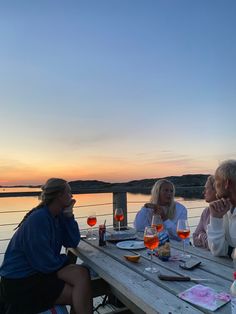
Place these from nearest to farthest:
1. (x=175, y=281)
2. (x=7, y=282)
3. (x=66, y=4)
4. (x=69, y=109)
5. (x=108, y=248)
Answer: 1. (x=175, y=281)
2. (x=7, y=282)
3. (x=108, y=248)
4. (x=66, y=4)
5. (x=69, y=109)

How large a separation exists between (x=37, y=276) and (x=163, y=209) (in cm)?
129

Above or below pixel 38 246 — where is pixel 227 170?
above

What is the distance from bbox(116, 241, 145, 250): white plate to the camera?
1.91m

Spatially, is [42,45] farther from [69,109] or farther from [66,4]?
[69,109]

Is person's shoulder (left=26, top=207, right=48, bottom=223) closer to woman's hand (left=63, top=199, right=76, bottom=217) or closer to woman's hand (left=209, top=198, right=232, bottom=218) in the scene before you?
woman's hand (left=63, top=199, right=76, bottom=217)

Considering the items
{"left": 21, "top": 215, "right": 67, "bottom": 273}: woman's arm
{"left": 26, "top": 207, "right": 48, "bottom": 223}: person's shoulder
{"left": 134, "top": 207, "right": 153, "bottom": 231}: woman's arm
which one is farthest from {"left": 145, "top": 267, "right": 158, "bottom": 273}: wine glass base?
{"left": 134, "top": 207, "right": 153, "bottom": 231}: woman's arm

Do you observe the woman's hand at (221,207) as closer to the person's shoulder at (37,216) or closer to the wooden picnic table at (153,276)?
the wooden picnic table at (153,276)

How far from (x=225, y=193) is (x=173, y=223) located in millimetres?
809

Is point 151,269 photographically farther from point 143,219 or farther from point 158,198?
point 158,198

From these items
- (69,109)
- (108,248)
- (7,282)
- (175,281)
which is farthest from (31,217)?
(69,109)

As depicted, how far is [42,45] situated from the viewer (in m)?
5.02

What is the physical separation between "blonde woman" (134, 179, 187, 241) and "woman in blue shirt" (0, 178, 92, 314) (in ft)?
2.88

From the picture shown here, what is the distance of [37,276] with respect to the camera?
1783 mm

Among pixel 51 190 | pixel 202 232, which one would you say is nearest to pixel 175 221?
pixel 202 232
